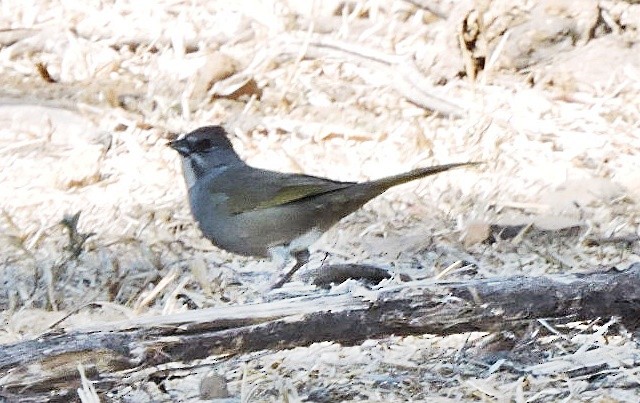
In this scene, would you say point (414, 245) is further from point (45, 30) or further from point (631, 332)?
point (45, 30)

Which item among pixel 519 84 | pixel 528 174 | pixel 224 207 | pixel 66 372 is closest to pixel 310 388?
pixel 66 372

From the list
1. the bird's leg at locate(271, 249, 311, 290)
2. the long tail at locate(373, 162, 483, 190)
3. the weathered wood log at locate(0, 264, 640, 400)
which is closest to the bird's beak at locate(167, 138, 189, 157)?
the bird's leg at locate(271, 249, 311, 290)

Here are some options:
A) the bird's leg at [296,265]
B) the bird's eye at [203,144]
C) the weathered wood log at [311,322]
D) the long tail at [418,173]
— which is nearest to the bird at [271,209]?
the bird's leg at [296,265]

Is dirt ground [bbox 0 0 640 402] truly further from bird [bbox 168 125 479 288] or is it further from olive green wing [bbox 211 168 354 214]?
olive green wing [bbox 211 168 354 214]

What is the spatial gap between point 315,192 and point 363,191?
207 mm

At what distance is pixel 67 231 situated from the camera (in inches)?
175

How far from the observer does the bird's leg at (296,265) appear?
3902 mm

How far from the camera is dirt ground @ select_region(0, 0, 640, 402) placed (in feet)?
10.4

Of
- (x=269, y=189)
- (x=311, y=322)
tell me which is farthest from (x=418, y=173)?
(x=269, y=189)

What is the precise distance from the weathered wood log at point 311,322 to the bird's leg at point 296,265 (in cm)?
113

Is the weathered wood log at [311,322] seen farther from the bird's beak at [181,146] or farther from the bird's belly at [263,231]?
the bird's beak at [181,146]

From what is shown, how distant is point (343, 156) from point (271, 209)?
1386mm

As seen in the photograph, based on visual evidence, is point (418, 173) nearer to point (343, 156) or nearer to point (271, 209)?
point (271, 209)

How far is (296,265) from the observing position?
4.02 m
